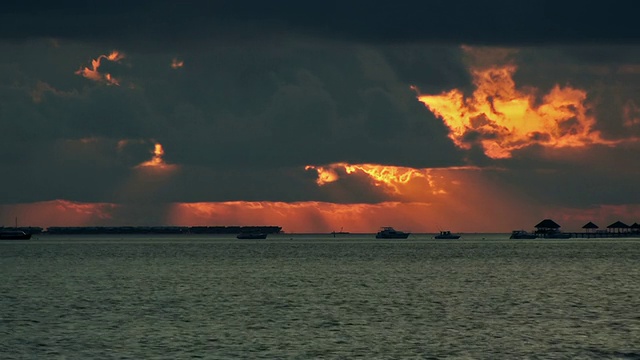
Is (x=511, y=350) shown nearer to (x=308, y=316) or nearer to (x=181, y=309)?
(x=308, y=316)

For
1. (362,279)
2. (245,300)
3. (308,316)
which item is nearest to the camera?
(308,316)

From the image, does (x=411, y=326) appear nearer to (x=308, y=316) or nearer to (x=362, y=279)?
(x=308, y=316)

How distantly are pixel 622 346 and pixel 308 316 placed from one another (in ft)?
105

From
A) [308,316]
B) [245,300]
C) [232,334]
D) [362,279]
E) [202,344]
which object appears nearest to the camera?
[202,344]

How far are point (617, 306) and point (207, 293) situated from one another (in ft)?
161

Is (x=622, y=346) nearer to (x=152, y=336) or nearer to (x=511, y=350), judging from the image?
(x=511, y=350)

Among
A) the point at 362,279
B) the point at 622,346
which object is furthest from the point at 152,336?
the point at 362,279

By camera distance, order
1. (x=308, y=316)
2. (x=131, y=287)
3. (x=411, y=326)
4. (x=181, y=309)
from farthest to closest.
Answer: (x=131, y=287)
(x=181, y=309)
(x=308, y=316)
(x=411, y=326)

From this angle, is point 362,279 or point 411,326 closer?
point 411,326

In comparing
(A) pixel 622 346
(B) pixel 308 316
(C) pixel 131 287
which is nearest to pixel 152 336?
(B) pixel 308 316

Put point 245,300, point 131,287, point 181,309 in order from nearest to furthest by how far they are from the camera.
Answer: point 181,309 → point 245,300 → point 131,287

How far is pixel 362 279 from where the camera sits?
161000 millimetres

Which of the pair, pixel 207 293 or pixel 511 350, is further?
pixel 207 293

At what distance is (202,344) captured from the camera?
76938mm
